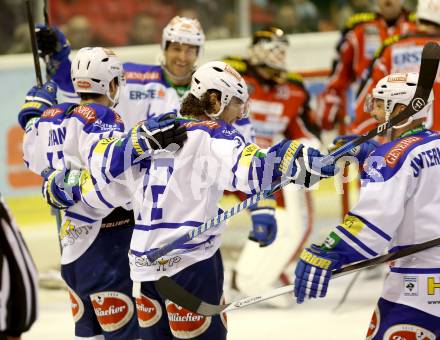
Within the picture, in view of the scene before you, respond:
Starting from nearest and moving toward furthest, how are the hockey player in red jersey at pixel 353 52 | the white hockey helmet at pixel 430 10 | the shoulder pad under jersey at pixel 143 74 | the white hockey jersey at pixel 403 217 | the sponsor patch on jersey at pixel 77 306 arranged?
the white hockey jersey at pixel 403 217 < the sponsor patch on jersey at pixel 77 306 < the shoulder pad under jersey at pixel 143 74 < the white hockey helmet at pixel 430 10 < the hockey player in red jersey at pixel 353 52

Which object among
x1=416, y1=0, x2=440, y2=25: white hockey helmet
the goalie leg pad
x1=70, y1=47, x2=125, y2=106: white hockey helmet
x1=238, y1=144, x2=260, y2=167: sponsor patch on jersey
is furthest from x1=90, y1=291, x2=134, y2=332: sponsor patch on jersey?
x1=416, y1=0, x2=440, y2=25: white hockey helmet

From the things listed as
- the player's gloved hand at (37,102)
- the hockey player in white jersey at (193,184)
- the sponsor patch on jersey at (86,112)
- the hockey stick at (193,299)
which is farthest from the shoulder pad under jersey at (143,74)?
the hockey stick at (193,299)

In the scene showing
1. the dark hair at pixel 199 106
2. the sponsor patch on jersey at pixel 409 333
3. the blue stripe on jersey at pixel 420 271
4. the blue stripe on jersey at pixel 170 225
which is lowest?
the sponsor patch on jersey at pixel 409 333

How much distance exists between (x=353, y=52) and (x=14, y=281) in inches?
161

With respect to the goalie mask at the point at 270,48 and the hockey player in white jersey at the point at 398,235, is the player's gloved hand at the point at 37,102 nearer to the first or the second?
the hockey player in white jersey at the point at 398,235

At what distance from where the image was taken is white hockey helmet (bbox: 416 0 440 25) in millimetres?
5613

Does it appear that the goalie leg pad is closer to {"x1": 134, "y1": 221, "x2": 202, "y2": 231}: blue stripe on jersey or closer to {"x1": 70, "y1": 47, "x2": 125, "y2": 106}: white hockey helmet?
{"x1": 70, "y1": 47, "x2": 125, "y2": 106}: white hockey helmet

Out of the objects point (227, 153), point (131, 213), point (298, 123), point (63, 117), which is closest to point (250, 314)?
point (298, 123)

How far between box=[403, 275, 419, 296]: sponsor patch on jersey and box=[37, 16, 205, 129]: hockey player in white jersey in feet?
5.71

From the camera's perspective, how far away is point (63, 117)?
4.11 m

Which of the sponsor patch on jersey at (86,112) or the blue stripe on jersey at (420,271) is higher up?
the sponsor patch on jersey at (86,112)

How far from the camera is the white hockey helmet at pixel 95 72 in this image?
13.5 feet

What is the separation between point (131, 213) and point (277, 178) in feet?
3.05

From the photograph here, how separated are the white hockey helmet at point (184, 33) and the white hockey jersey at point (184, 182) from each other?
1.24m
